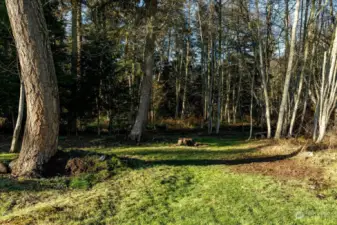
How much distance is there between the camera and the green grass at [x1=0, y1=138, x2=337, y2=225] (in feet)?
10.7

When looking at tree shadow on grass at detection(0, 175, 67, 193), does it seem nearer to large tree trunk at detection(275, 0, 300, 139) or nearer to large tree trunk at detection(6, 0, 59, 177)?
large tree trunk at detection(6, 0, 59, 177)

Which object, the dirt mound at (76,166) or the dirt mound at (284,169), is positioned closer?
the dirt mound at (76,166)

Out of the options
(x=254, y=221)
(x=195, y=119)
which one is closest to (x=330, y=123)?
(x=254, y=221)

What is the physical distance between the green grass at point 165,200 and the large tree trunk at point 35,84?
1.94ft

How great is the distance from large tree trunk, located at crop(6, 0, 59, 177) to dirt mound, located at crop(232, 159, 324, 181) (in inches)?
155

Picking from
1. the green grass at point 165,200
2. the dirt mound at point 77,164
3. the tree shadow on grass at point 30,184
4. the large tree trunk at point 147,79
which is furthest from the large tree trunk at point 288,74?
the tree shadow on grass at point 30,184

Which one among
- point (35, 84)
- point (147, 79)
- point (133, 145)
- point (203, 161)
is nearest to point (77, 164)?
point (35, 84)

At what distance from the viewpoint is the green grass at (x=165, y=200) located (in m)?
3.25

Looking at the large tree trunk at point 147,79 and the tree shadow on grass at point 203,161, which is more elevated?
the large tree trunk at point 147,79

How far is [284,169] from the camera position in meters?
5.75

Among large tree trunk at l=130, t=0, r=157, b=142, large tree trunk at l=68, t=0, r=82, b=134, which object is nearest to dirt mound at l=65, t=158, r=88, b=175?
large tree trunk at l=130, t=0, r=157, b=142

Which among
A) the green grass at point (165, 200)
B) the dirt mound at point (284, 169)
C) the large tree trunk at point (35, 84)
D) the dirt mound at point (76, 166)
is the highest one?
the large tree trunk at point (35, 84)

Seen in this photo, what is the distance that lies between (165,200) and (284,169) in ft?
10.3

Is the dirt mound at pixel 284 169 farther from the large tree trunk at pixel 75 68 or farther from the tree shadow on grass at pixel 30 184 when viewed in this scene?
the large tree trunk at pixel 75 68
